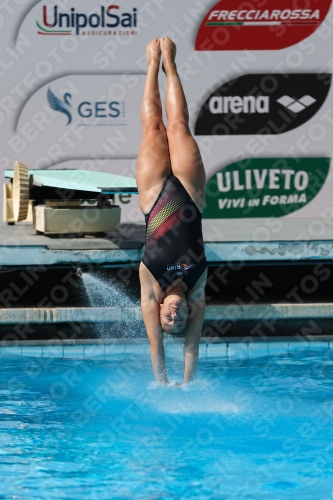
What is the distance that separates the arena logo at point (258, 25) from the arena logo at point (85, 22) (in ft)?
3.15

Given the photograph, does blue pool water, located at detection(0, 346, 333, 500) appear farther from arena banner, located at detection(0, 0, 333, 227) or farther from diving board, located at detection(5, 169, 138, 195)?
arena banner, located at detection(0, 0, 333, 227)

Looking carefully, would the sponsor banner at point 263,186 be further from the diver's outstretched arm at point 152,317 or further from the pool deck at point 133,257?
the diver's outstretched arm at point 152,317

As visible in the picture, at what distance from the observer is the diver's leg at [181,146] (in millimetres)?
5277

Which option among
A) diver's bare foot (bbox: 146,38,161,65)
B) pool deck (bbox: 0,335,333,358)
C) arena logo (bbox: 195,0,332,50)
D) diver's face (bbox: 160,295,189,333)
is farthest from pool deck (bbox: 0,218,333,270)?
arena logo (bbox: 195,0,332,50)

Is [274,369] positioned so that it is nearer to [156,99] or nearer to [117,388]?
[117,388]

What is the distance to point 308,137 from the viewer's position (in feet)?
31.8

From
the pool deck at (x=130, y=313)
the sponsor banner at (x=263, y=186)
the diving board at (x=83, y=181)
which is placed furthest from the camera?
the sponsor banner at (x=263, y=186)

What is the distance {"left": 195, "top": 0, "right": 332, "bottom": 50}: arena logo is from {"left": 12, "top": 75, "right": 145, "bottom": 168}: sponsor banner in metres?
1.07

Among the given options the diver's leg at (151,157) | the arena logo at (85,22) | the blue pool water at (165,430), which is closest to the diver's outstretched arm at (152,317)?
the blue pool water at (165,430)

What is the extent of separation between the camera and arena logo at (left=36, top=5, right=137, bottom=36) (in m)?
9.38

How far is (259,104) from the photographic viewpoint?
377 inches

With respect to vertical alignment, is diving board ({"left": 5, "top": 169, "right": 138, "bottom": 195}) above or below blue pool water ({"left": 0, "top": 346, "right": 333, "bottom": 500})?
above

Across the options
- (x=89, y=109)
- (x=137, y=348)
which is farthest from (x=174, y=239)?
(x=89, y=109)

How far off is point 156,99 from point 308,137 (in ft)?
14.8
